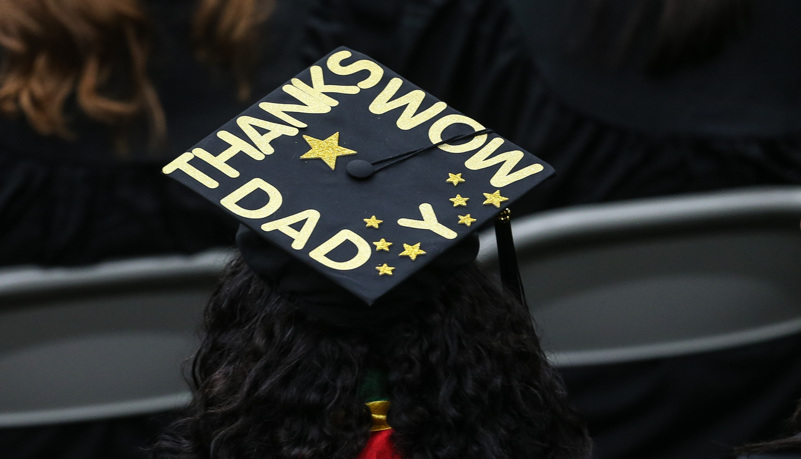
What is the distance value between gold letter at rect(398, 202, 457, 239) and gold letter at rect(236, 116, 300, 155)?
8.1 inches

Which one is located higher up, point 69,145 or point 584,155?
point 584,155

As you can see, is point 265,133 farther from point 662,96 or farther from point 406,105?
point 662,96

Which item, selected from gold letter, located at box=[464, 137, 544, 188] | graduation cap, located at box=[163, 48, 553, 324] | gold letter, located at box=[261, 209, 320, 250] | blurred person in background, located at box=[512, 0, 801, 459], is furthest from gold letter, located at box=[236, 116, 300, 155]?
blurred person in background, located at box=[512, 0, 801, 459]

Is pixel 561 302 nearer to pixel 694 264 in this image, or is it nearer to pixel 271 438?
pixel 694 264

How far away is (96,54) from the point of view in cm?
191

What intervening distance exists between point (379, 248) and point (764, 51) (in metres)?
1.26

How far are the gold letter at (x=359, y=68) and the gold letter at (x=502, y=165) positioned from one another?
19 cm

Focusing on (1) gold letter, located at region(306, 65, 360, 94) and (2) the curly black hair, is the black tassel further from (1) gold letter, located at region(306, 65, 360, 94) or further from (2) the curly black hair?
(1) gold letter, located at region(306, 65, 360, 94)

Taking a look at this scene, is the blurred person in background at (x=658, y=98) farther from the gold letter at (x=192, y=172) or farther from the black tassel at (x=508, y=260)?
the gold letter at (x=192, y=172)

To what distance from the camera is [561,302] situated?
2205 mm

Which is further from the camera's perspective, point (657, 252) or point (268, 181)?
point (657, 252)

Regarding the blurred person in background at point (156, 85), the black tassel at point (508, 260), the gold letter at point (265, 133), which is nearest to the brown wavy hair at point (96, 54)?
the blurred person in background at point (156, 85)

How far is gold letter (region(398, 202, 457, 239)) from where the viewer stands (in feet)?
3.83

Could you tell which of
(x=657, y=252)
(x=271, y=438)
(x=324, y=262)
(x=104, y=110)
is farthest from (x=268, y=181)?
(x=657, y=252)
